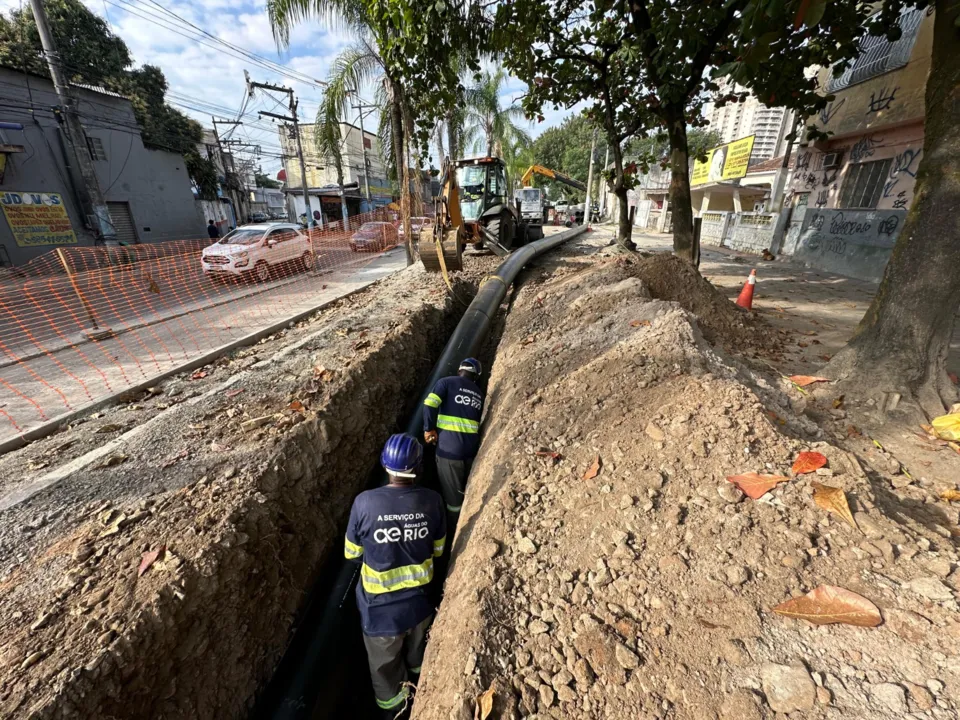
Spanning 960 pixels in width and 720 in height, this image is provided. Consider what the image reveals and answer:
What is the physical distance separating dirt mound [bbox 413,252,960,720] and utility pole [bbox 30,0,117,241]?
1269cm

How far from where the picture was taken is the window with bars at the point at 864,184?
10000mm

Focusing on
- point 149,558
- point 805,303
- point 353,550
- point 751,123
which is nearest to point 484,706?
point 353,550

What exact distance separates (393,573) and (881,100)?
14.1 metres

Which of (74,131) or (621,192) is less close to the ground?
(74,131)

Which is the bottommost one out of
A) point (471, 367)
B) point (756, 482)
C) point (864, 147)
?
point (471, 367)

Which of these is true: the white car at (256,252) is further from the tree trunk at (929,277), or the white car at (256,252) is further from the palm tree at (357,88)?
the tree trunk at (929,277)

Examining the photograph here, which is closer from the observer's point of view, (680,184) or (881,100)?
(680,184)

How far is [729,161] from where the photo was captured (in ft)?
68.7

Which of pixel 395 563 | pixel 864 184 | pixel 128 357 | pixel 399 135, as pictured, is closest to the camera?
pixel 395 563

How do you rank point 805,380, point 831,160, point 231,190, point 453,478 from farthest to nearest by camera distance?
point 231,190 → point 831,160 → point 453,478 → point 805,380

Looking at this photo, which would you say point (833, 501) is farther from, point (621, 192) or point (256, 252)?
point (256, 252)

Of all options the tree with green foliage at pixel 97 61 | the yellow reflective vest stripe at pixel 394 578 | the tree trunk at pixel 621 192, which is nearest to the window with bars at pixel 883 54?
the tree trunk at pixel 621 192

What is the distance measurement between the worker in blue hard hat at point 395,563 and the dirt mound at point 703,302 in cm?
413

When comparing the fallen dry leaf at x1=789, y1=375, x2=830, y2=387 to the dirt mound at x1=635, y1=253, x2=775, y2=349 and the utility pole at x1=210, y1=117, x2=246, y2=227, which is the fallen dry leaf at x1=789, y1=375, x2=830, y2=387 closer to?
the dirt mound at x1=635, y1=253, x2=775, y2=349
